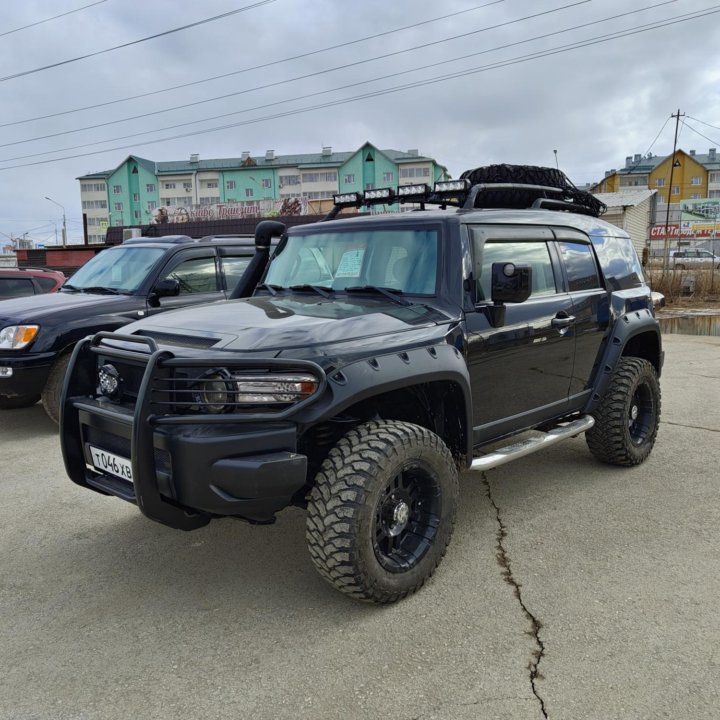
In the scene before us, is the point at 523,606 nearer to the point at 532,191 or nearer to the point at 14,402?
the point at 532,191

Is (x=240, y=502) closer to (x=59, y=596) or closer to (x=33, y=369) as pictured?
(x=59, y=596)

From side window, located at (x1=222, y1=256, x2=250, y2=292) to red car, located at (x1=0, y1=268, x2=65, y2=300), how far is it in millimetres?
3432

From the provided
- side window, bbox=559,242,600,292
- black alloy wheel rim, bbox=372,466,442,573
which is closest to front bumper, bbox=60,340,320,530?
black alloy wheel rim, bbox=372,466,442,573

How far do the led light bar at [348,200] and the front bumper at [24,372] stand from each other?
305cm

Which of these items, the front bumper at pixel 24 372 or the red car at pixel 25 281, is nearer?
the front bumper at pixel 24 372

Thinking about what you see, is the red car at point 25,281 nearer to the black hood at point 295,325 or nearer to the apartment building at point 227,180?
the black hood at point 295,325

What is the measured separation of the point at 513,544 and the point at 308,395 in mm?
1764

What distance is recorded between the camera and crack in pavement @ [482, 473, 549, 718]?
2.59 m

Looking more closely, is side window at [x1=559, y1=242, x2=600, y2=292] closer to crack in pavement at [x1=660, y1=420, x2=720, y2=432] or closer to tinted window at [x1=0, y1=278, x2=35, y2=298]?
crack in pavement at [x1=660, y1=420, x2=720, y2=432]

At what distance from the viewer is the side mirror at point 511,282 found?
3.53m

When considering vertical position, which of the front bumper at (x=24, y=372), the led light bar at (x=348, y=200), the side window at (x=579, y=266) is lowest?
the front bumper at (x=24, y=372)

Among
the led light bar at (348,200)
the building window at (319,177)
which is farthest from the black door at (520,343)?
the building window at (319,177)

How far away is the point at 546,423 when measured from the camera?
4621 millimetres

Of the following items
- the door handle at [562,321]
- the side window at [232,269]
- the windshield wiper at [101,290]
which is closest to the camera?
the door handle at [562,321]
